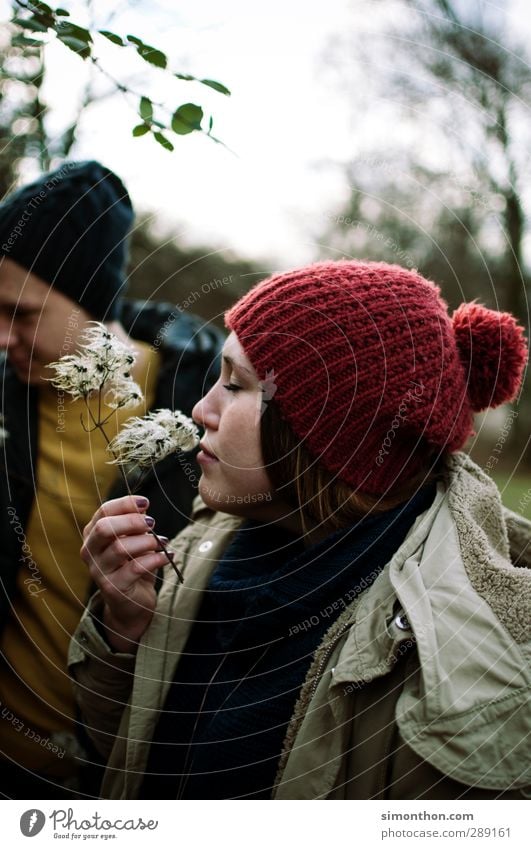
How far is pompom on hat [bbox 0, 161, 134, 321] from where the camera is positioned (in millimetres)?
2354

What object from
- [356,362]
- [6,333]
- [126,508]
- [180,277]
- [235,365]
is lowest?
[180,277]

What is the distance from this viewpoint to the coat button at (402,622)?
4.46ft

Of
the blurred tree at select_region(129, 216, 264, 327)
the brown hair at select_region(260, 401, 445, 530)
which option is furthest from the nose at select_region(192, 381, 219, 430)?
the blurred tree at select_region(129, 216, 264, 327)

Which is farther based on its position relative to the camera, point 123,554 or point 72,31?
point 123,554

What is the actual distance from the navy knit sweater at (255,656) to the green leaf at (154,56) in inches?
46.9

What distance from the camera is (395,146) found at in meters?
2.17

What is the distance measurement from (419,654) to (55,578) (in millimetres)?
1431

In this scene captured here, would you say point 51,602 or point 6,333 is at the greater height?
point 6,333

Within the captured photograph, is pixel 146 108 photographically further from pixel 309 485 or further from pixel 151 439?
pixel 309 485

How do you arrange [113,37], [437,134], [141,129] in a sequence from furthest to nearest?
1. [437,134]
2. [141,129]
3. [113,37]

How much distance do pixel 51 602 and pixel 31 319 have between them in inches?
40.1

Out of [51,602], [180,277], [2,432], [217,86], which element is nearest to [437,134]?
[217,86]

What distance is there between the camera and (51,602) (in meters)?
2.28

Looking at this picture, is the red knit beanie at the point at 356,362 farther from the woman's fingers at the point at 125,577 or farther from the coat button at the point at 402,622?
the woman's fingers at the point at 125,577
